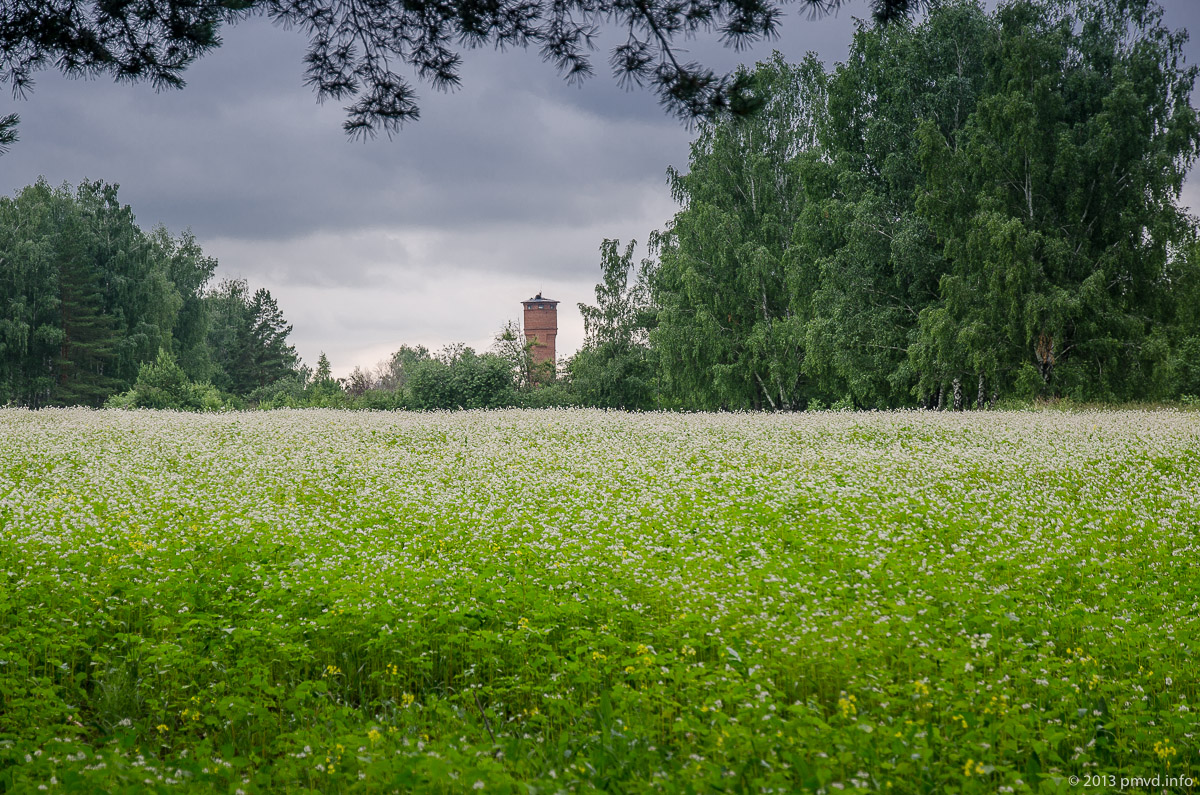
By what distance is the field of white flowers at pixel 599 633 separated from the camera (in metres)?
3.88

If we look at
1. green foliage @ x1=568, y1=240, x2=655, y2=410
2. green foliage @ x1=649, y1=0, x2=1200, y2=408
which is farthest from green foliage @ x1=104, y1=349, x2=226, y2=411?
green foliage @ x1=649, y1=0, x2=1200, y2=408

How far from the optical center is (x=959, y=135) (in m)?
28.2

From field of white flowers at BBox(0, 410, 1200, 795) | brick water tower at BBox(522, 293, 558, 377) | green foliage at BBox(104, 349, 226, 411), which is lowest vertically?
field of white flowers at BBox(0, 410, 1200, 795)

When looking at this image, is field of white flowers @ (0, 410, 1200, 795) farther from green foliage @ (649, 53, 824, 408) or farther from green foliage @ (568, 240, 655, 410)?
green foliage @ (568, 240, 655, 410)

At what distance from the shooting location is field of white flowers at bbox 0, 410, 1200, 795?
3875mm

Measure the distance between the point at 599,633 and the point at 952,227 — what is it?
1011 inches

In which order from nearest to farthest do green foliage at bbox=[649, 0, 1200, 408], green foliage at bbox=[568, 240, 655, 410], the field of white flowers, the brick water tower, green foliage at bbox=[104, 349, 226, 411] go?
the field of white flowers
green foliage at bbox=[649, 0, 1200, 408]
green foliage at bbox=[104, 349, 226, 411]
green foliage at bbox=[568, 240, 655, 410]
the brick water tower

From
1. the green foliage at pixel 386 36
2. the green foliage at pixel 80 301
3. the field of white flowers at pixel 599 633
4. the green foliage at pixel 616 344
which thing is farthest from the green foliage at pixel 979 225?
the green foliage at pixel 80 301

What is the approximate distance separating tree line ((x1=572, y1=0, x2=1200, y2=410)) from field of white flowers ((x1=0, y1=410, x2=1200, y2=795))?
610 inches

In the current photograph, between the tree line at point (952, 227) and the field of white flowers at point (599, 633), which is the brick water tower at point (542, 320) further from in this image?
the field of white flowers at point (599, 633)

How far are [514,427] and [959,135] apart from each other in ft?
67.8

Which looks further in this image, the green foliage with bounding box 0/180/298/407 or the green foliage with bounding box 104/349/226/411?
the green foliage with bounding box 0/180/298/407

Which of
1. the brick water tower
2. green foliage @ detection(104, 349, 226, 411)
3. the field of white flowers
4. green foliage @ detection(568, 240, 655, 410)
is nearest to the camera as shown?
the field of white flowers

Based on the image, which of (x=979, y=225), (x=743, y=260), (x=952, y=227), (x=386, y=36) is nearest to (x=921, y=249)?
(x=952, y=227)
